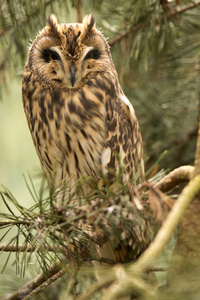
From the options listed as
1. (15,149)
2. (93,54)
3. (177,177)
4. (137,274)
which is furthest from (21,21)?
(15,149)

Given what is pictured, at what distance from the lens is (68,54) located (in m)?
1.92

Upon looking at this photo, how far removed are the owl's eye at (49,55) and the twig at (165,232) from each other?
105cm

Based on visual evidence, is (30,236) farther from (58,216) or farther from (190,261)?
(190,261)

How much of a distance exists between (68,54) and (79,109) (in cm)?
26

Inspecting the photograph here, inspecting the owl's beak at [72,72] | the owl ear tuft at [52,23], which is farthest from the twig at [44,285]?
the owl ear tuft at [52,23]

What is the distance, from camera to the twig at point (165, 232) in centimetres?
87

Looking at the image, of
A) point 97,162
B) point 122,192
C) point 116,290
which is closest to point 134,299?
point 116,290

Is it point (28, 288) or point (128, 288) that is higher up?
point (128, 288)

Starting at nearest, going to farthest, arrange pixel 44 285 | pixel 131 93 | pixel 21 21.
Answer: pixel 44 285
pixel 21 21
pixel 131 93

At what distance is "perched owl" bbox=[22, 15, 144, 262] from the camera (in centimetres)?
202

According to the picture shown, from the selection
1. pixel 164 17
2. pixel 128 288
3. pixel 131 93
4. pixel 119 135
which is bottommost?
pixel 128 288

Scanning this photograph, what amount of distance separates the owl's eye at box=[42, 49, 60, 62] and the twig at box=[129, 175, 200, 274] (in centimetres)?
105

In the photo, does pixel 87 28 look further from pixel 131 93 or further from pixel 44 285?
pixel 44 285

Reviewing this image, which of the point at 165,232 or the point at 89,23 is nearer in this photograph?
the point at 165,232
